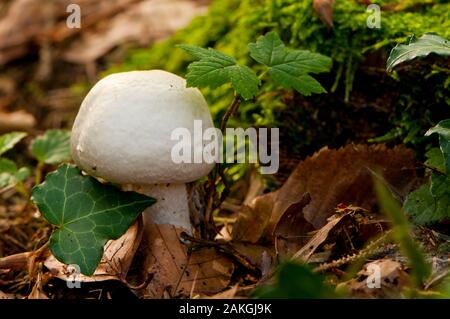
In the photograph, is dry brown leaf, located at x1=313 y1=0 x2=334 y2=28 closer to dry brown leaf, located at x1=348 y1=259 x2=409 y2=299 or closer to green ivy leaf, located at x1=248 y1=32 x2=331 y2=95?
green ivy leaf, located at x1=248 y1=32 x2=331 y2=95

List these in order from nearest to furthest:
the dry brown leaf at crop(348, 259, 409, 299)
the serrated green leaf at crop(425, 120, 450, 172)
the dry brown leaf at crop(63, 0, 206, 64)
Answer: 1. the dry brown leaf at crop(348, 259, 409, 299)
2. the serrated green leaf at crop(425, 120, 450, 172)
3. the dry brown leaf at crop(63, 0, 206, 64)

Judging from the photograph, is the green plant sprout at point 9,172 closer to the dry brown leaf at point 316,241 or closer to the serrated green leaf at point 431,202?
the dry brown leaf at point 316,241

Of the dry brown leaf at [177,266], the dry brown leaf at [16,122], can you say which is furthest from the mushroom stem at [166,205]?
the dry brown leaf at [16,122]

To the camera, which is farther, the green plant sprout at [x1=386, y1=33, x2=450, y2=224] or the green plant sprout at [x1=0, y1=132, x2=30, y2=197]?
the green plant sprout at [x1=0, y1=132, x2=30, y2=197]

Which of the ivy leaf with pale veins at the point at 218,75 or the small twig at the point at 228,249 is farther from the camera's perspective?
the small twig at the point at 228,249

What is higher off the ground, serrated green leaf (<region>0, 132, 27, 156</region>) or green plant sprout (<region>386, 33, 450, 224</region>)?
green plant sprout (<region>386, 33, 450, 224</region>)

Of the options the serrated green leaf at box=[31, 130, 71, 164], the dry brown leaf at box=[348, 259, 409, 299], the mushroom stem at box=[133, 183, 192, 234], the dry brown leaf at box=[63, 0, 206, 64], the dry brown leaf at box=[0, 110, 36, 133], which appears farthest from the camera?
the dry brown leaf at box=[63, 0, 206, 64]

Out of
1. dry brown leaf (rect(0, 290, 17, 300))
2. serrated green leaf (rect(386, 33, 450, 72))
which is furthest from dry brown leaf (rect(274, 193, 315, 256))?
dry brown leaf (rect(0, 290, 17, 300))
